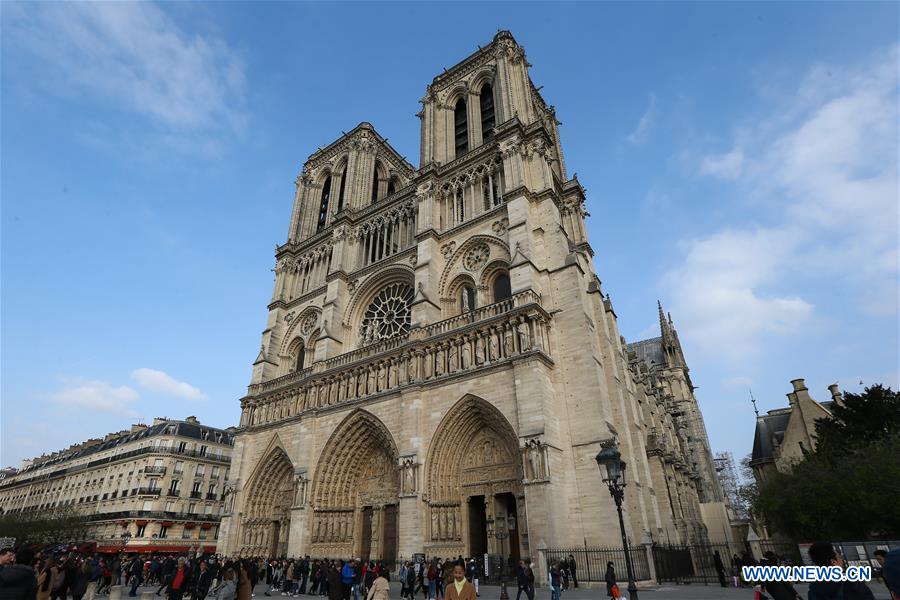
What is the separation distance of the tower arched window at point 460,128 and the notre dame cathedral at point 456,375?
11 cm

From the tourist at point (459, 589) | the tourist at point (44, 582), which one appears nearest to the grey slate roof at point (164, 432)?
the tourist at point (44, 582)

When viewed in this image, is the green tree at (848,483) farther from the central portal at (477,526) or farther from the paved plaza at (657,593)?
the central portal at (477,526)

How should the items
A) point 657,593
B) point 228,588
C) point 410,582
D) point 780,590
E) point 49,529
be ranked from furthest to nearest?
point 49,529 → point 410,582 → point 657,593 → point 228,588 → point 780,590

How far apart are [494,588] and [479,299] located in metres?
9.43

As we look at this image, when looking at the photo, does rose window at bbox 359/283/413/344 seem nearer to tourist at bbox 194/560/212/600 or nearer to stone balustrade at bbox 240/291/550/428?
stone balustrade at bbox 240/291/550/428

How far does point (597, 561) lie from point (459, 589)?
34.1 ft

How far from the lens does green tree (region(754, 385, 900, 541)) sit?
13.8 metres

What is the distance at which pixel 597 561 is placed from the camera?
→ 12.6 m

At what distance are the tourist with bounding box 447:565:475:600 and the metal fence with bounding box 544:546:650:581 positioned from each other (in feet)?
30.3

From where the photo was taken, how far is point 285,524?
20219mm

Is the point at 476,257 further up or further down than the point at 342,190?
further down

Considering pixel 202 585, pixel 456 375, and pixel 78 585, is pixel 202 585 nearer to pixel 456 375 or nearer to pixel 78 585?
pixel 78 585

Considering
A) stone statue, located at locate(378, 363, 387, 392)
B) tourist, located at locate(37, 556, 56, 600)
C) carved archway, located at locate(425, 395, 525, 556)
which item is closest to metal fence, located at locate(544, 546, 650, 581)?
carved archway, located at locate(425, 395, 525, 556)

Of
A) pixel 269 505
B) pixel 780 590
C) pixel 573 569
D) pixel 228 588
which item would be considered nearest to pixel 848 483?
pixel 573 569
